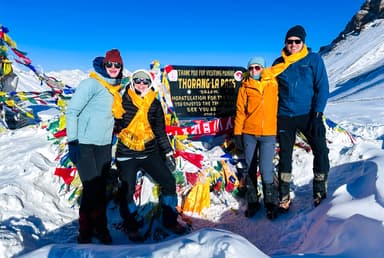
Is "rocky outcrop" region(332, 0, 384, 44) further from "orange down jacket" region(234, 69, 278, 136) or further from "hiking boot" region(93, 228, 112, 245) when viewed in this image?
"hiking boot" region(93, 228, 112, 245)

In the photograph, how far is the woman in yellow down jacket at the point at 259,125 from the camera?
433 cm

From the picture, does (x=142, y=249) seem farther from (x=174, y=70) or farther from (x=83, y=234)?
(x=174, y=70)

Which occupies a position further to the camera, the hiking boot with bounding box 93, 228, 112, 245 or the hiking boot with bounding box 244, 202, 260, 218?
the hiking boot with bounding box 244, 202, 260, 218

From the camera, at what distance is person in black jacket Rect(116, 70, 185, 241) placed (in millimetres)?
4016

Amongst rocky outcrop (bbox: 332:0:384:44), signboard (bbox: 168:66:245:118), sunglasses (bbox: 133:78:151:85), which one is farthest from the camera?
rocky outcrop (bbox: 332:0:384:44)

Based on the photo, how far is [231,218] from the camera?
15.9 feet

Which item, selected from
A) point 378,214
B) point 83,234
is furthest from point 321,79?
point 83,234

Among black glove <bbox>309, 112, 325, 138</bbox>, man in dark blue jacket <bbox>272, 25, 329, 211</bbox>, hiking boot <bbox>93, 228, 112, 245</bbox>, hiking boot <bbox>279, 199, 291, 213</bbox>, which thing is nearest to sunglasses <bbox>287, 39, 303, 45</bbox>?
man in dark blue jacket <bbox>272, 25, 329, 211</bbox>

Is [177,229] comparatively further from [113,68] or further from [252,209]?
[113,68]

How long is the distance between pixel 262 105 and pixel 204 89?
182cm

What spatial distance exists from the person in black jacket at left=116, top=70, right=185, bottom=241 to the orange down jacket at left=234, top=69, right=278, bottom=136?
1.13 meters

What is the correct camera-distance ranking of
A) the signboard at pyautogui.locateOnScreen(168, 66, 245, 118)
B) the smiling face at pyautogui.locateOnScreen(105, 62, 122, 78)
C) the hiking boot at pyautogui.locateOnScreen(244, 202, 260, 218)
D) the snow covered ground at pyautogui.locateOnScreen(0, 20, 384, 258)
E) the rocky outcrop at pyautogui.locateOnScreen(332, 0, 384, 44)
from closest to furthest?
the snow covered ground at pyautogui.locateOnScreen(0, 20, 384, 258)
the smiling face at pyautogui.locateOnScreen(105, 62, 122, 78)
the hiking boot at pyautogui.locateOnScreen(244, 202, 260, 218)
the signboard at pyautogui.locateOnScreen(168, 66, 245, 118)
the rocky outcrop at pyautogui.locateOnScreen(332, 0, 384, 44)

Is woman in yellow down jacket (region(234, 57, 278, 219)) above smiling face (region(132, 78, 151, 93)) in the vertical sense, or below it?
below

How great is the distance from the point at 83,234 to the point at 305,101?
3.08 metres
